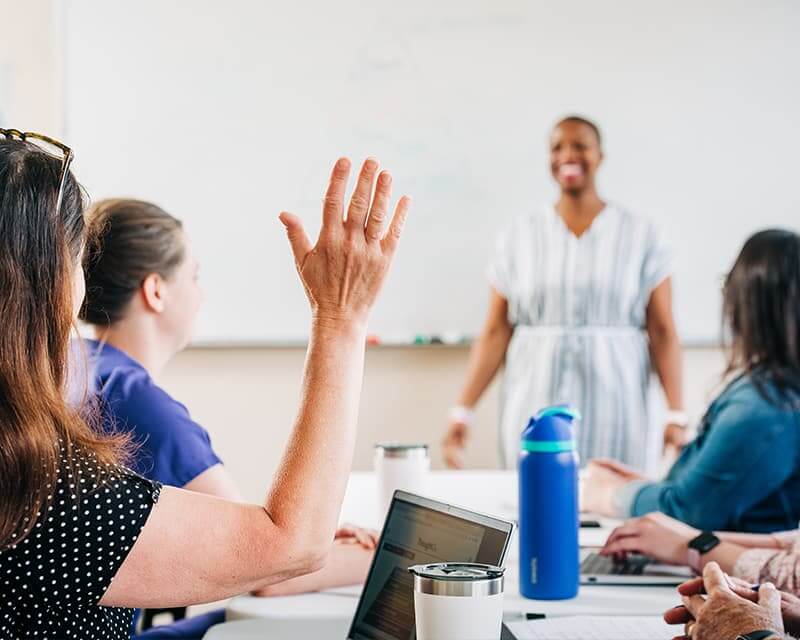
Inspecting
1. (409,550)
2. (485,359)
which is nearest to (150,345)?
(409,550)

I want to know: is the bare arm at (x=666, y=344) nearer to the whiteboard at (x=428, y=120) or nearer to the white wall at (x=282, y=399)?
the whiteboard at (x=428, y=120)

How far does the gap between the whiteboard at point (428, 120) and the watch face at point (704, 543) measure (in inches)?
79.9

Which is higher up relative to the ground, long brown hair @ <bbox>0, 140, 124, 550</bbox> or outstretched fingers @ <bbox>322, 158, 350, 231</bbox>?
outstretched fingers @ <bbox>322, 158, 350, 231</bbox>

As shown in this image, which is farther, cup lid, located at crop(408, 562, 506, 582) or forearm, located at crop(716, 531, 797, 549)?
forearm, located at crop(716, 531, 797, 549)

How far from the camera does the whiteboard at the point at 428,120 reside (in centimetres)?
354

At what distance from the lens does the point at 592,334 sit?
Result: 328 cm

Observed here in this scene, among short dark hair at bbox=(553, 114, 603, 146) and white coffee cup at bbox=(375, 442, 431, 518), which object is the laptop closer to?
white coffee cup at bbox=(375, 442, 431, 518)

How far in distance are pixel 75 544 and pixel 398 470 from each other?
952 mm

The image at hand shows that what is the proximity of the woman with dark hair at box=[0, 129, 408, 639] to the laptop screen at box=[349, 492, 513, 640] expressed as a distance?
0.18 meters

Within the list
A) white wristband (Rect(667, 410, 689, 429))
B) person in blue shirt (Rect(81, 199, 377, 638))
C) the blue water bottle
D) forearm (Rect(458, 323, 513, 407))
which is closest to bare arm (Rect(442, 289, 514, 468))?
forearm (Rect(458, 323, 513, 407))

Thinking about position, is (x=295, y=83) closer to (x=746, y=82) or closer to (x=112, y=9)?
(x=112, y=9)

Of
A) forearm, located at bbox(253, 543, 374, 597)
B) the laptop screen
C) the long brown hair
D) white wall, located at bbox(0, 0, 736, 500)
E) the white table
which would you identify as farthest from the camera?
white wall, located at bbox(0, 0, 736, 500)

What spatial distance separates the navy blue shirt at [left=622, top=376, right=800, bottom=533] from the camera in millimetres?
1801

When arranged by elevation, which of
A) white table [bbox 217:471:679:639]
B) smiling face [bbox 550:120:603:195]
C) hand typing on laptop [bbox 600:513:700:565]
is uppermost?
smiling face [bbox 550:120:603:195]
